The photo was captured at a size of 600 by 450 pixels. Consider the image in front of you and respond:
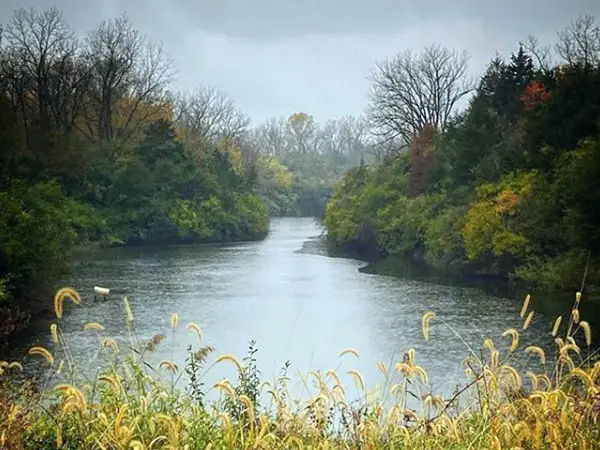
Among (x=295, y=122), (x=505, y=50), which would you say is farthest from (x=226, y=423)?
(x=295, y=122)

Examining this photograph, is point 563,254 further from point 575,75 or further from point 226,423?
point 226,423

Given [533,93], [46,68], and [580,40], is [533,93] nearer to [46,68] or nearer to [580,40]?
[580,40]

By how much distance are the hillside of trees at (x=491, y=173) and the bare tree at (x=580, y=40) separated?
0.08 metres

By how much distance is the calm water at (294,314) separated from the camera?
Answer: 13219 mm

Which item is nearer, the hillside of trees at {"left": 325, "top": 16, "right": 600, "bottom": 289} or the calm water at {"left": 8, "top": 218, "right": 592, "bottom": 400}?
the calm water at {"left": 8, "top": 218, "right": 592, "bottom": 400}

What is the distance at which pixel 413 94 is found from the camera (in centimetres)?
4738

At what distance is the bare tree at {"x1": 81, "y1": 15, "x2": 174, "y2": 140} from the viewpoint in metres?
48.1

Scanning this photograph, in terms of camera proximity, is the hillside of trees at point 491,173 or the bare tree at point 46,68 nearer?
the hillside of trees at point 491,173

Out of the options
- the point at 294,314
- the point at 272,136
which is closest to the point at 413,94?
the point at 294,314

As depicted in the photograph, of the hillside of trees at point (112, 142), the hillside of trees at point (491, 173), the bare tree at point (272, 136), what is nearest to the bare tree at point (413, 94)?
the hillside of trees at point (491, 173)

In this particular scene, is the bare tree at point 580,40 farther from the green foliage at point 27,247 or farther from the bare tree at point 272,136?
the bare tree at point 272,136

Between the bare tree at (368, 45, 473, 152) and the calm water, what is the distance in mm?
17019

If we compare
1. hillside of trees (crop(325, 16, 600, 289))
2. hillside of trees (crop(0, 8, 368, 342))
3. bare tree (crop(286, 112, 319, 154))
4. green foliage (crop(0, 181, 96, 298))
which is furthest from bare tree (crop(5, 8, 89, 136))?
bare tree (crop(286, 112, 319, 154))

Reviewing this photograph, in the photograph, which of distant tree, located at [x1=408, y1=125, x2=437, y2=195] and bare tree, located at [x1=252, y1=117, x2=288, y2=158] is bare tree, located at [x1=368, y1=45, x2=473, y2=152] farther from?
bare tree, located at [x1=252, y1=117, x2=288, y2=158]
